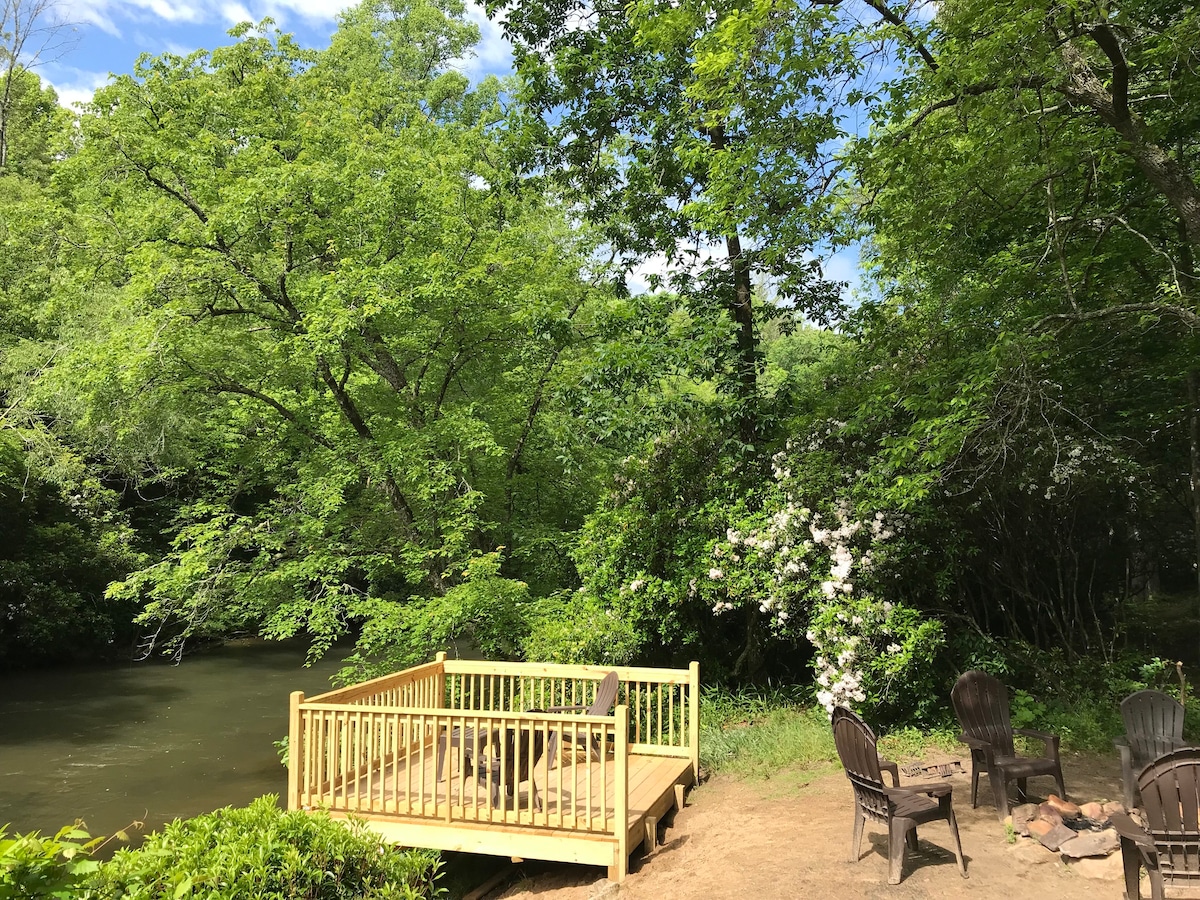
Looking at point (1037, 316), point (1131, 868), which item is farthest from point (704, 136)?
point (1131, 868)

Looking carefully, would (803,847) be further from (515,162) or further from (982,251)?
(515,162)

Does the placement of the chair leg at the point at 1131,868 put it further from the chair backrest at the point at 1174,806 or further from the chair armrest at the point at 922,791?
the chair armrest at the point at 922,791

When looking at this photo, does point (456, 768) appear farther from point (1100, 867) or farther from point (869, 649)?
point (1100, 867)

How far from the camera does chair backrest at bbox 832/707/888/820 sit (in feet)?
14.8

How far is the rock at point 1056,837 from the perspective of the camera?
15.0 feet

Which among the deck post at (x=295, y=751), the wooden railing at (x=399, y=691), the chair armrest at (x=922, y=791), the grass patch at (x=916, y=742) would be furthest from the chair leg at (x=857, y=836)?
the deck post at (x=295, y=751)

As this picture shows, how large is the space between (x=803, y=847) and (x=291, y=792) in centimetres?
382

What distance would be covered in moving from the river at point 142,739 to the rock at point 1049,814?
9.72m

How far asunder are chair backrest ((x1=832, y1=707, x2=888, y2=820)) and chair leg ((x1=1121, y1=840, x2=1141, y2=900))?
1.16 metres

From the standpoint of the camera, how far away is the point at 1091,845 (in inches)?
175

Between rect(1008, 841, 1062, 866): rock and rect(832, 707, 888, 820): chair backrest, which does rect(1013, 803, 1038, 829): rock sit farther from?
rect(832, 707, 888, 820): chair backrest

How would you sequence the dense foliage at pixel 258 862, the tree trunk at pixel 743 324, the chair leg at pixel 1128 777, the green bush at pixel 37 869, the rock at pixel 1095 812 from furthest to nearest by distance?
the tree trunk at pixel 743 324, the chair leg at pixel 1128 777, the rock at pixel 1095 812, the dense foliage at pixel 258 862, the green bush at pixel 37 869

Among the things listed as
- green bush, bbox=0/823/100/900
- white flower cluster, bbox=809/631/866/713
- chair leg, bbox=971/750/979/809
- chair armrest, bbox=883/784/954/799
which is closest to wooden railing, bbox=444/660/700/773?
white flower cluster, bbox=809/631/866/713

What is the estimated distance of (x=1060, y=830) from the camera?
15.3 feet
